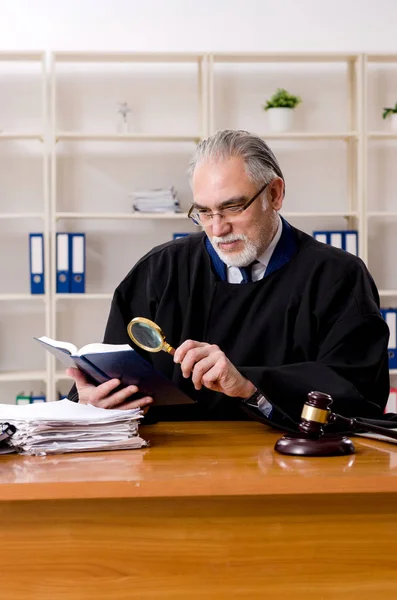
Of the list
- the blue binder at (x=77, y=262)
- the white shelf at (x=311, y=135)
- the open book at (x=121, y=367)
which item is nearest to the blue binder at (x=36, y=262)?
the blue binder at (x=77, y=262)

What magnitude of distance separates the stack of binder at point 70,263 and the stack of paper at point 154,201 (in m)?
0.37

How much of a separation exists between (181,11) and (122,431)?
376 cm

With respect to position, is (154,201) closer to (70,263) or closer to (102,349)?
(70,263)

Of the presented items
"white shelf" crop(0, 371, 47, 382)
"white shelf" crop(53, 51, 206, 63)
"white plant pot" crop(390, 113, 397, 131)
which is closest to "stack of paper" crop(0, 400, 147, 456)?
"white shelf" crop(0, 371, 47, 382)

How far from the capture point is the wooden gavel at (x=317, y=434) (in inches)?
60.8

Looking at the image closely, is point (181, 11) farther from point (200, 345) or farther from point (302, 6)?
point (200, 345)

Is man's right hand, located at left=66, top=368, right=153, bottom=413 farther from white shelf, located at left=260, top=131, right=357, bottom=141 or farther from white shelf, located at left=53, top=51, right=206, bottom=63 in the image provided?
white shelf, located at left=53, top=51, right=206, bottom=63

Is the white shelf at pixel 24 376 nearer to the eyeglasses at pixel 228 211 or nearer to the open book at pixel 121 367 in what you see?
the eyeglasses at pixel 228 211

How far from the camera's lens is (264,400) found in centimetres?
194

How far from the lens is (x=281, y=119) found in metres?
4.74

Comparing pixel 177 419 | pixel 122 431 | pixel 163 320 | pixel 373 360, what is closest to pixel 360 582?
pixel 122 431

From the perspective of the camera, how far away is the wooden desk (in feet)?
4.51

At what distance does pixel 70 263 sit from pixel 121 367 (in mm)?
2875

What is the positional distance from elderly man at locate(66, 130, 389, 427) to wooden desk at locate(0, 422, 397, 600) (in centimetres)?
66
